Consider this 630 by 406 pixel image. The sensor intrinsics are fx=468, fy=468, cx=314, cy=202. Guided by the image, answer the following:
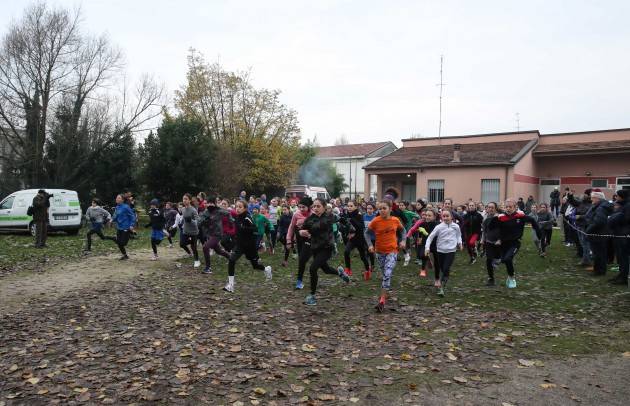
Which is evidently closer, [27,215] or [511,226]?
[511,226]

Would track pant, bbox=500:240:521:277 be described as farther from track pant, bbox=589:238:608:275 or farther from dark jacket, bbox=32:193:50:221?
dark jacket, bbox=32:193:50:221

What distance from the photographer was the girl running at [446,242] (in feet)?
30.0

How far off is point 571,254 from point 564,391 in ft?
37.7

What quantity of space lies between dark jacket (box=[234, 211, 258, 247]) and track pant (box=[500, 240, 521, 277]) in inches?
205

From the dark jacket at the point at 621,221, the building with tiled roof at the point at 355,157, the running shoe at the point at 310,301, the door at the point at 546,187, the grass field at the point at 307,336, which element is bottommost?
the grass field at the point at 307,336

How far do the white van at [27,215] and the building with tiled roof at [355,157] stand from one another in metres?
51.6

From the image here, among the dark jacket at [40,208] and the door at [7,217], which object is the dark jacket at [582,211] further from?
the door at [7,217]

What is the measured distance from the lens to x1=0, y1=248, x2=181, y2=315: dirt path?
8.76m

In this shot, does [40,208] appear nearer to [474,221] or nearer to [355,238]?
[355,238]

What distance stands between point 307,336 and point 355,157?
65017 millimetres

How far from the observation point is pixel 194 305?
8219 mm

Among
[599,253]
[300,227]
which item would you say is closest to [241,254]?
[300,227]

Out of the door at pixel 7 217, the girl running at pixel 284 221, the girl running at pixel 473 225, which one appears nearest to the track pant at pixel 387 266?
the girl running at pixel 473 225

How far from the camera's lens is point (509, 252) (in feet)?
31.7
